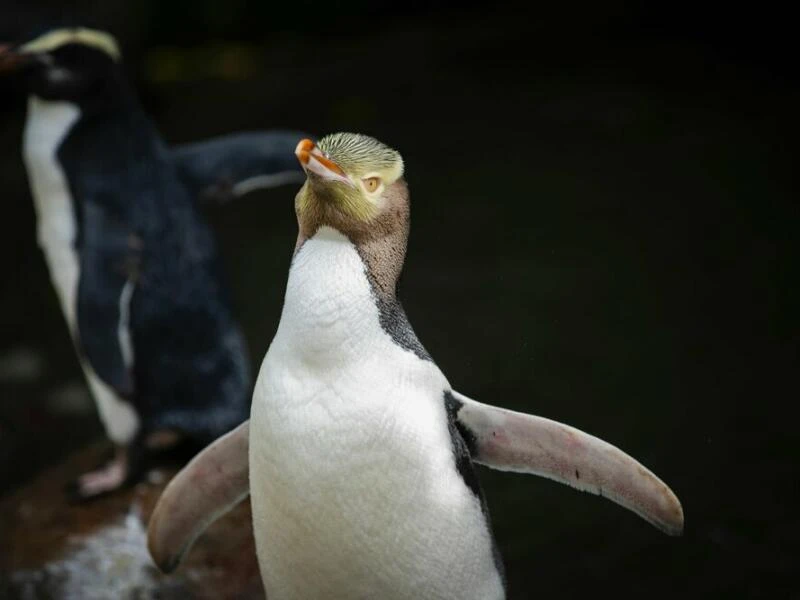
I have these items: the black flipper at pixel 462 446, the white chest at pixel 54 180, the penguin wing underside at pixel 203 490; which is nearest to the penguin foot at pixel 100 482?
the white chest at pixel 54 180

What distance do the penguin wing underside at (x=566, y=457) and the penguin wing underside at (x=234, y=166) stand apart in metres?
1.38

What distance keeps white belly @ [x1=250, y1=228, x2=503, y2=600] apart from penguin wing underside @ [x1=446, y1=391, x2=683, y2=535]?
0.28 ft

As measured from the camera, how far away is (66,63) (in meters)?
3.00

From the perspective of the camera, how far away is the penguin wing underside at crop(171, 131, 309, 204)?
318 centimetres

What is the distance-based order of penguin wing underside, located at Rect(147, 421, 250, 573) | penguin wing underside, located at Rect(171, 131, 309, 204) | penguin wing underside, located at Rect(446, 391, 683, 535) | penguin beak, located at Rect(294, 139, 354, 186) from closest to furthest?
1. penguin beak, located at Rect(294, 139, 354, 186)
2. penguin wing underside, located at Rect(446, 391, 683, 535)
3. penguin wing underside, located at Rect(147, 421, 250, 573)
4. penguin wing underside, located at Rect(171, 131, 309, 204)

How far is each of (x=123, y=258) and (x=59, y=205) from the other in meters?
0.23

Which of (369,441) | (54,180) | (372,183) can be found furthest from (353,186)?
(54,180)

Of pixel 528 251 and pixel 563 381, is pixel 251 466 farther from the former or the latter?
pixel 528 251

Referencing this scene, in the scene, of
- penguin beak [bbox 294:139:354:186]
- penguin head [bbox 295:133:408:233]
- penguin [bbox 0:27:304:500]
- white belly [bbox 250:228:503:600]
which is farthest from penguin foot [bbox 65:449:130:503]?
penguin beak [bbox 294:139:354:186]

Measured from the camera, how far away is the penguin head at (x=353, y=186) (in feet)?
5.75

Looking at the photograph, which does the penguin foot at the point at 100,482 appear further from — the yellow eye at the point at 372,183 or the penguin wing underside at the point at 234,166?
the yellow eye at the point at 372,183

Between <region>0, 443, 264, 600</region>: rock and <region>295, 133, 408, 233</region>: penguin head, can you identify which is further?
<region>0, 443, 264, 600</region>: rock

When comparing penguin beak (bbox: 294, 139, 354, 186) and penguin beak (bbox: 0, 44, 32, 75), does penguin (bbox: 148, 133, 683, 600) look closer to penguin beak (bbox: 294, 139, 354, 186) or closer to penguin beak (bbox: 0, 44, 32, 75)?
penguin beak (bbox: 294, 139, 354, 186)

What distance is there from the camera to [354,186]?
1760 mm
